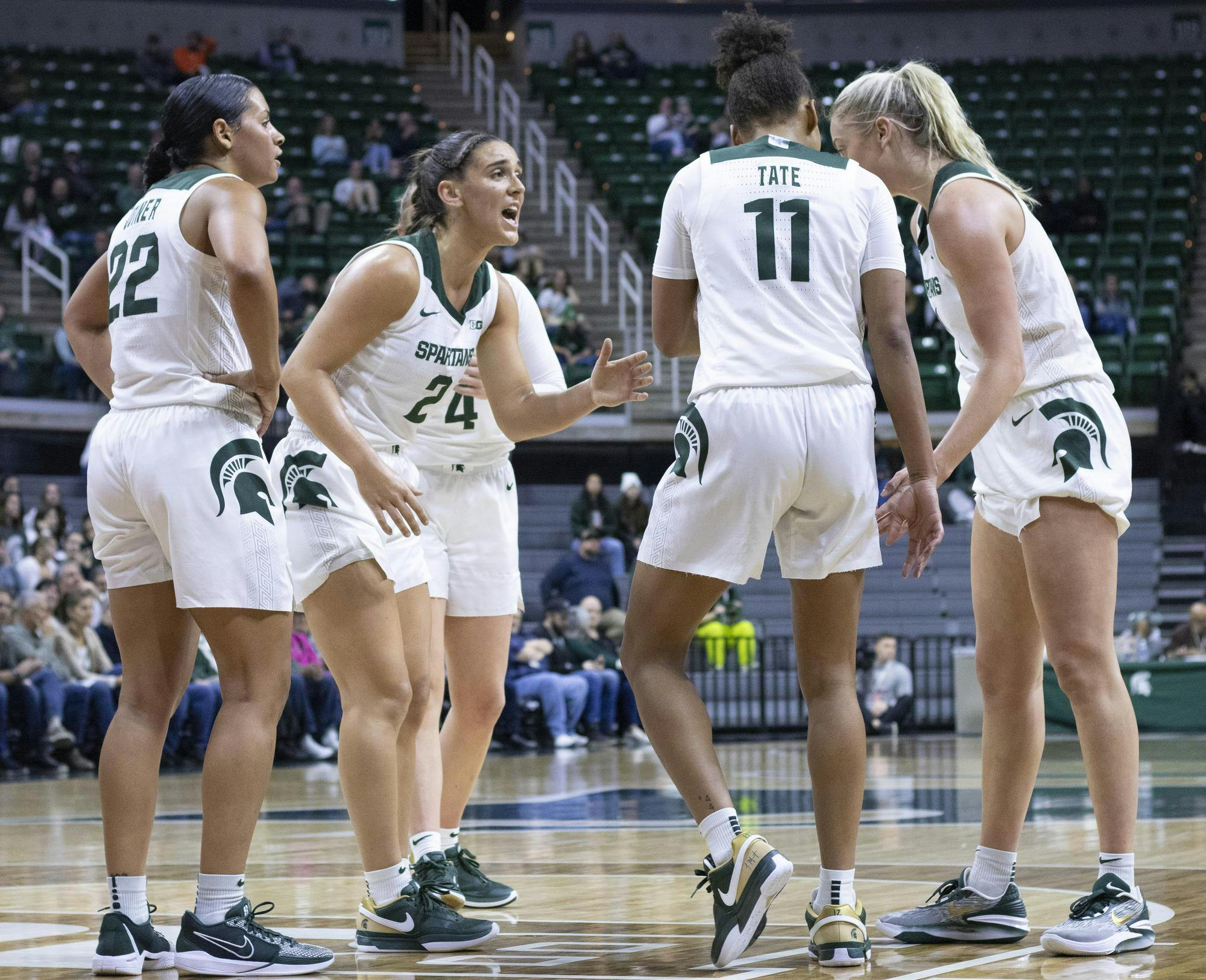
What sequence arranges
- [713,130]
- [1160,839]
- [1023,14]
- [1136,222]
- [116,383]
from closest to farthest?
[116,383]
[1160,839]
[1136,222]
[713,130]
[1023,14]

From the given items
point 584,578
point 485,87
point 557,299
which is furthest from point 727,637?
point 485,87

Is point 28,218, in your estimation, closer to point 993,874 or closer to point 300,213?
point 300,213

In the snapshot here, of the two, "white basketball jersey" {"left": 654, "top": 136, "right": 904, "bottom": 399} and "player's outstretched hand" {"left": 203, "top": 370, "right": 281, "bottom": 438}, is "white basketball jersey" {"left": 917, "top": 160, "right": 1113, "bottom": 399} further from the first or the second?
"player's outstretched hand" {"left": 203, "top": 370, "right": 281, "bottom": 438}

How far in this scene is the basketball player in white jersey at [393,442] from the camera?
12.6ft

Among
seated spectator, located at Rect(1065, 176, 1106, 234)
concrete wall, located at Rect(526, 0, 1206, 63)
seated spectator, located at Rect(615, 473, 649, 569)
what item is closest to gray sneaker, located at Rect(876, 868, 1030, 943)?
seated spectator, located at Rect(615, 473, 649, 569)

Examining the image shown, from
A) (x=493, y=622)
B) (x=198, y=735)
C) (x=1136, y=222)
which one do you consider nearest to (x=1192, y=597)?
(x=1136, y=222)

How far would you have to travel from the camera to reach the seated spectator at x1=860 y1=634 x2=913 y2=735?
13070mm

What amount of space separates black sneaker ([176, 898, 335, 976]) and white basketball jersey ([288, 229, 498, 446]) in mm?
1237

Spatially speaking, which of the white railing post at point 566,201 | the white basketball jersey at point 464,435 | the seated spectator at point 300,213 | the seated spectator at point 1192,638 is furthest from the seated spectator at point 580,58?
the white basketball jersey at point 464,435

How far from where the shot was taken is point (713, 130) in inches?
814

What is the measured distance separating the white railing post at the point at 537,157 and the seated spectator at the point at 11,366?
7259 mm

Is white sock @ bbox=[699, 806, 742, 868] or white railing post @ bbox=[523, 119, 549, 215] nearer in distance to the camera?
white sock @ bbox=[699, 806, 742, 868]

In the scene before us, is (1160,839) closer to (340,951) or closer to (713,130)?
(340,951)

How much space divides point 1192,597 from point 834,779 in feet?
43.9
